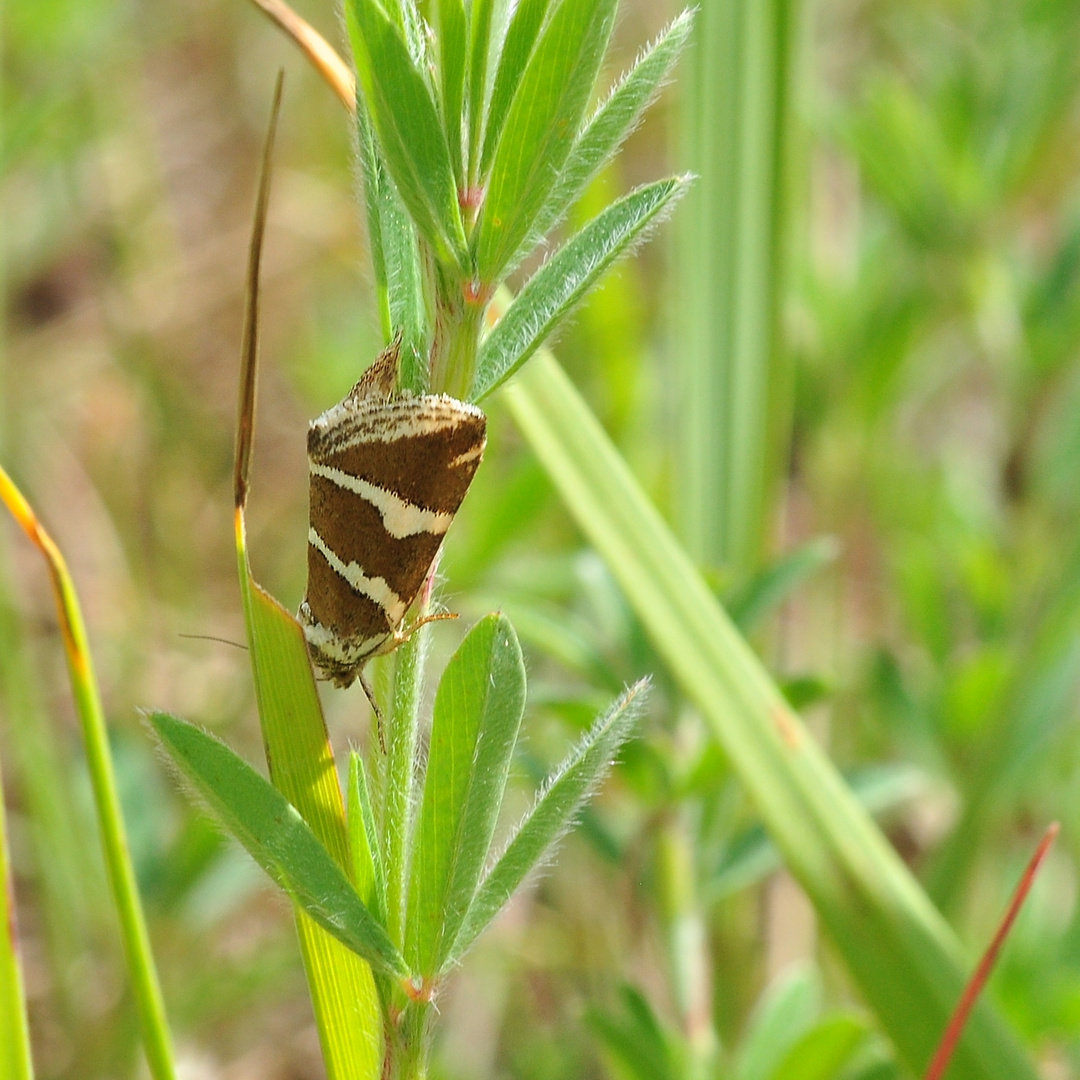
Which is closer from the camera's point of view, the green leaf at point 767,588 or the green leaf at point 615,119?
the green leaf at point 615,119

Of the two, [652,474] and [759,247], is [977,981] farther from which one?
[652,474]

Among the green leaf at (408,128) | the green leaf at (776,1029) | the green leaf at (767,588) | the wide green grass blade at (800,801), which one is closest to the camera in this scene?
the green leaf at (408,128)

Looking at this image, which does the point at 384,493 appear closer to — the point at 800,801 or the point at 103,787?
the point at 103,787

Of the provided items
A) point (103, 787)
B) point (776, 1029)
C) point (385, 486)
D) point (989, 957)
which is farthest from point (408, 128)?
point (776, 1029)

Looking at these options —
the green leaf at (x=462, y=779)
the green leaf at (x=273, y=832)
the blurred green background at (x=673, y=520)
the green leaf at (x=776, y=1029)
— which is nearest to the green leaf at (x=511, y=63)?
the green leaf at (x=462, y=779)

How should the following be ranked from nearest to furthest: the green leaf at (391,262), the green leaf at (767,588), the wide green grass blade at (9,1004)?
1. the green leaf at (391,262)
2. the wide green grass blade at (9,1004)
3. the green leaf at (767,588)

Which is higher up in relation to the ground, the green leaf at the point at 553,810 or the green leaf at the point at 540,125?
the green leaf at the point at 540,125

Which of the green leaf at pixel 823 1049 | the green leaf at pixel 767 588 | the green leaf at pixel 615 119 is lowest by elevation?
the green leaf at pixel 823 1049

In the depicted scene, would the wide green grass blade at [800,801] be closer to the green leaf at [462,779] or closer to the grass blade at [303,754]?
the grass blade at [303,754]
